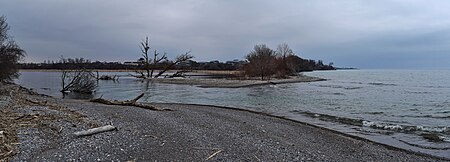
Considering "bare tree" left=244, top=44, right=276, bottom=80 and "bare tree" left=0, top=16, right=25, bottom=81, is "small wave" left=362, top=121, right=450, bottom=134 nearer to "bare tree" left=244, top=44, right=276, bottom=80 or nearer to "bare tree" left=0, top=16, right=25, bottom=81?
"bare tree" left=0, top=16, right=25, bottom=81

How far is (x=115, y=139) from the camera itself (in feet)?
30.8

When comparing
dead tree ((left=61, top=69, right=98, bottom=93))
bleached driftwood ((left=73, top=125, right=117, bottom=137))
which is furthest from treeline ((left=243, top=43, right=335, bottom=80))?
bleached driftwood ((left=73, top=125, right=117, bottom=137))

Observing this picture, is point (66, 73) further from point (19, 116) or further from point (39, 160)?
point (39, 160)

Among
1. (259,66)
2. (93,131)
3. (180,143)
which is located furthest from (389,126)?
(259,66)

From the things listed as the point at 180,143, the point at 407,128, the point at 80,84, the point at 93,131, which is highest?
the point at 93,131

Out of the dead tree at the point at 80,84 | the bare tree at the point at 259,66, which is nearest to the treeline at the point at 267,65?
the bare tree at the point at 259,66

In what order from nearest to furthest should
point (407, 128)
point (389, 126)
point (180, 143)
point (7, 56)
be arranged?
1. point (180, 143)
2. point (407, 128)
3. point (389, 126)
4. point (7, 56)

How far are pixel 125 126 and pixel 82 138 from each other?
2.43m

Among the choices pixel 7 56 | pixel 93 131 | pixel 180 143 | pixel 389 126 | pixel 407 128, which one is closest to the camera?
pixel 180 143

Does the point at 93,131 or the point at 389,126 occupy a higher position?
the point at 93,131

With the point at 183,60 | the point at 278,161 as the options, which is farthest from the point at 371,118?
the point at 183,60

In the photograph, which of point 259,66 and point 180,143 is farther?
point 259,66

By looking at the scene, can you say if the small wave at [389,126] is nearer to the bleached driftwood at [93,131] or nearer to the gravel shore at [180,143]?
the gravel shore at [180,143]

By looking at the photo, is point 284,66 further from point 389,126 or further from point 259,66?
point 389,126
